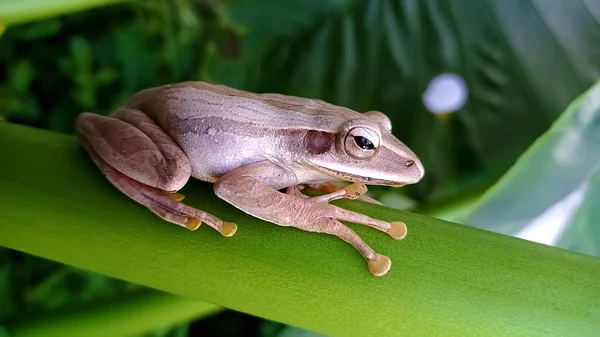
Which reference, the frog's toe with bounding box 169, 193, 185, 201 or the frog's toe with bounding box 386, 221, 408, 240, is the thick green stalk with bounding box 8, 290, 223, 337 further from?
the frog's toe with bounding box 386, 221, 408, 240

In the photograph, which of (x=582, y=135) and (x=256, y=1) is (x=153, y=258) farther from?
(x=256, y=1)

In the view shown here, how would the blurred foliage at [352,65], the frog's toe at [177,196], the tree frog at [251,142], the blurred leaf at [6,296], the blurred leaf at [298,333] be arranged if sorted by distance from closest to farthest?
the frog's toe at [177,196] → the tree frog at [251,142] → the blurred leaf at [298,333] → the blurred leaf at [6,296] → the blurred foliage at [352,65]

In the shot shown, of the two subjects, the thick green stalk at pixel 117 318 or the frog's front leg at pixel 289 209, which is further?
the thick green stalk at pixel 117 318

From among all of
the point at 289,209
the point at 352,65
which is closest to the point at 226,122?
the point at 289,209

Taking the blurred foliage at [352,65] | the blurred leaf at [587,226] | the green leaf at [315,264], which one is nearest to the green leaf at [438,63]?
the blurred foliage at [352,65]

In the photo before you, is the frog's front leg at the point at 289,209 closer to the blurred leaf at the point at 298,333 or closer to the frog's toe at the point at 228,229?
the frog's toe at the point at 228,229

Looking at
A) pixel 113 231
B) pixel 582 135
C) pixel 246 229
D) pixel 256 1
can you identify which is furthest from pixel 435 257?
pixel 256 1
